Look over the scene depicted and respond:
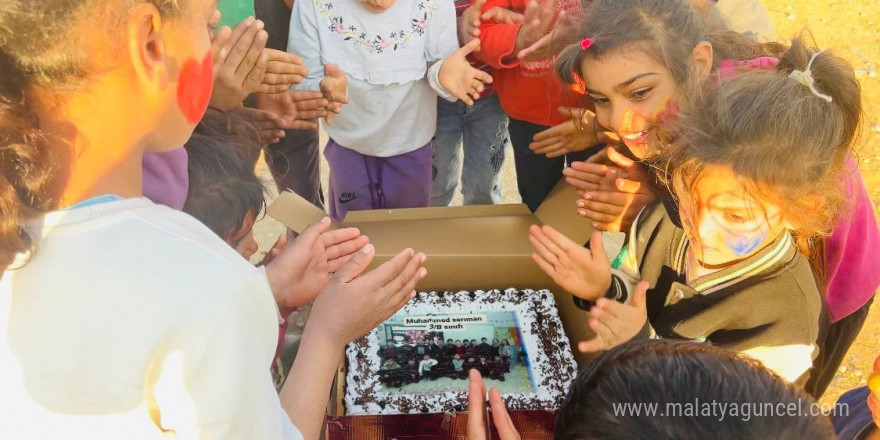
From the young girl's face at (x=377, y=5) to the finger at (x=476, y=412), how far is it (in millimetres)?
1223

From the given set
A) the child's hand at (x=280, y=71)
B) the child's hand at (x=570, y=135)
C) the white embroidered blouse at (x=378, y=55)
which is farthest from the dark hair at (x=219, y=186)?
the child's hand at (x=570, y=135)

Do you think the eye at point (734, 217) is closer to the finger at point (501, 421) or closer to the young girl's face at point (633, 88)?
the young girl's face at point (633, 88)

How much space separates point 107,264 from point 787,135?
3.74ft

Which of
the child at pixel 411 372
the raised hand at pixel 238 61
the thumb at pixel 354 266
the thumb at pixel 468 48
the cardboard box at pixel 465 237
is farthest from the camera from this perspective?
the thumb at pixel 468 48

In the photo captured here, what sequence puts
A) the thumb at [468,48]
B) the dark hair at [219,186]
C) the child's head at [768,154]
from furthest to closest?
1. the thumb at [468,48]
2. the dark hair at [219,186]
3. the child's head at [768,154]

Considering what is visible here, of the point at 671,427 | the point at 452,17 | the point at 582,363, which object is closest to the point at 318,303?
the point at 582,363

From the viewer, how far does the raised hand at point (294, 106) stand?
1.89 meters

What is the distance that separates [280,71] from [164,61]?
1.06 meters

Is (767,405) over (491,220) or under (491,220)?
over

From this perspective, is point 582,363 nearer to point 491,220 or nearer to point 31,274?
point 491,220

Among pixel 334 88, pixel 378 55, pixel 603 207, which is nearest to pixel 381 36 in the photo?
pixel 378 55

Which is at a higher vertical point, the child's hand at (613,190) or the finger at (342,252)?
the child's hand at (613,190)

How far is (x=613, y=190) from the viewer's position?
1686 mm

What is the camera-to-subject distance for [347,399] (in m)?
1.48
